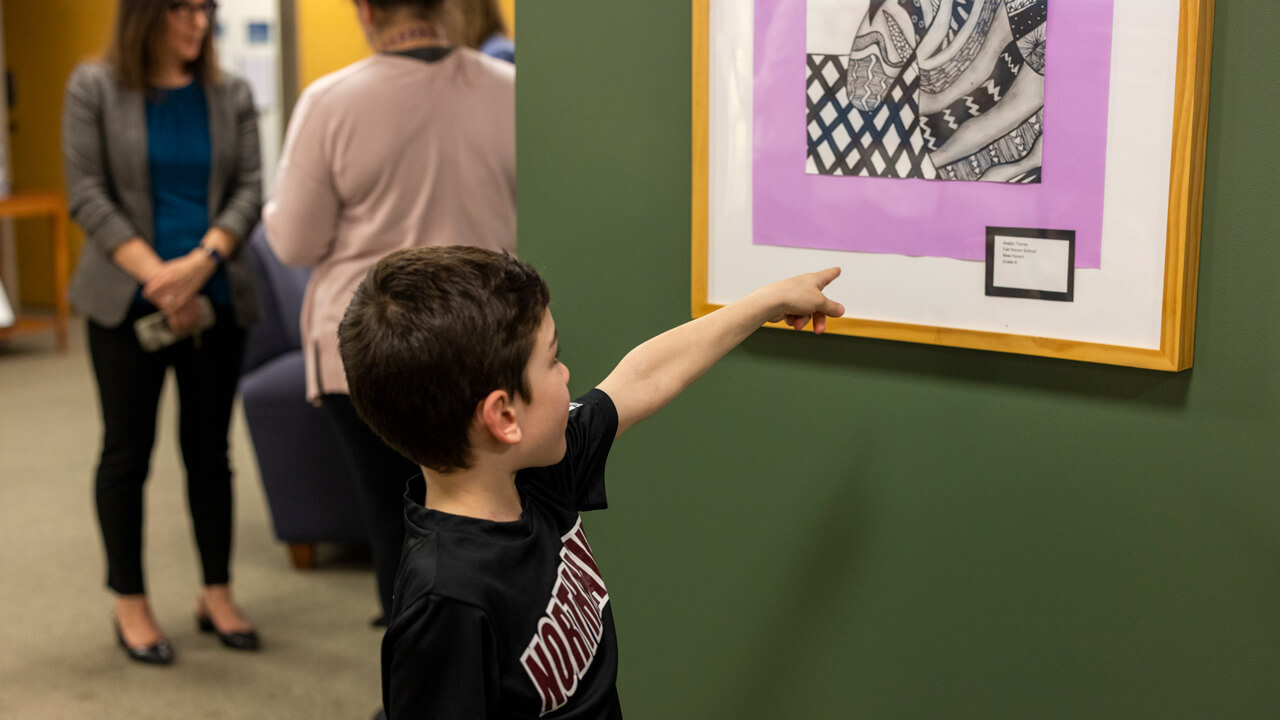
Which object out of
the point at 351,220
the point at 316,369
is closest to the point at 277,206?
the point at 351,220

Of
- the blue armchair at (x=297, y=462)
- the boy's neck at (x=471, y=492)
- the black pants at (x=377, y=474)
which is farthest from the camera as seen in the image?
the blue armchair at (x=297, y=462)

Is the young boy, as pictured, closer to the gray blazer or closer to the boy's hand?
the boy's hand

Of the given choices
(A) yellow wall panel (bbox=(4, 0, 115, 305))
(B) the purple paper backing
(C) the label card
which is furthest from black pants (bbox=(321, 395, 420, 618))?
(A) yellow wall panel (bbox=(4, 0, 115, 305))

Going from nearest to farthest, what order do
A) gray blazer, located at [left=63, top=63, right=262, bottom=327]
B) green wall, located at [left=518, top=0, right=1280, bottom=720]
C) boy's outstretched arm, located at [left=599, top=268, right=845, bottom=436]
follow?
1. green wall, located at [left=518, top=0, right=1280, bottom=720]
2. boy's outstretched arm, located at [left=599, top=268, right=845, bottom=436]
3. gray blazer, located at [left=63, top=63, right=262, bottom=327]

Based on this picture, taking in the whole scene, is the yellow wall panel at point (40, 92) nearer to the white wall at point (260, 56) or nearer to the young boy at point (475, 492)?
the white wall at point (260, 56)

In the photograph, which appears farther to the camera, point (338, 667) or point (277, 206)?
point (338, 667)

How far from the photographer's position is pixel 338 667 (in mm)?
2910

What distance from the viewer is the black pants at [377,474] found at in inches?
92.1

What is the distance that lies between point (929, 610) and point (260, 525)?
2.88 metres

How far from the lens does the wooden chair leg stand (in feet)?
11.6

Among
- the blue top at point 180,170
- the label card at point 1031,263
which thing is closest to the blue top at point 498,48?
the blue top at point 180,170

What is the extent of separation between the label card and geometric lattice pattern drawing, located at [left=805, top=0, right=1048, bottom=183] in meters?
0.07

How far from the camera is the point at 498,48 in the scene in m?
3.07

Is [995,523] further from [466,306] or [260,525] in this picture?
[260,525]
